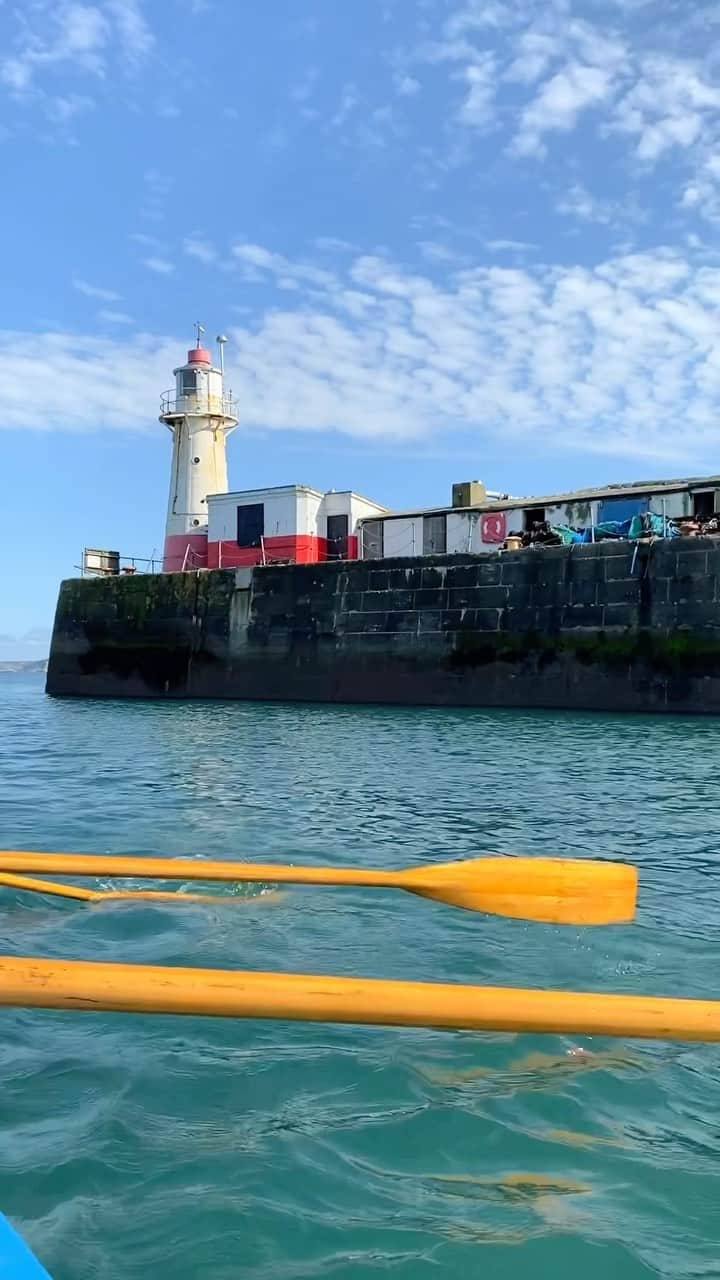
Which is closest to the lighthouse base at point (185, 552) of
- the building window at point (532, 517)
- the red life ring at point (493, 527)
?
the red life ring at point (493, 527)

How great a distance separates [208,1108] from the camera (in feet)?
11.0

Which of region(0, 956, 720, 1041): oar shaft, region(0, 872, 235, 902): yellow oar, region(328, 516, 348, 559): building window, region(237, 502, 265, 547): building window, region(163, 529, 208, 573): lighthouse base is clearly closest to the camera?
region(0, 956, 720, 1041): oar shaft

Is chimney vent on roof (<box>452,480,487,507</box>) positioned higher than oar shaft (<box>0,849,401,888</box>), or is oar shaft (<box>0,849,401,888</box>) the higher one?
chimney vent on roof (<box>452,480,487,507</box>)

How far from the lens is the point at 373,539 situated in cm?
2862

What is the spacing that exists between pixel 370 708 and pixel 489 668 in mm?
3111

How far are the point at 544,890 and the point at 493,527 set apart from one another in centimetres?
2191

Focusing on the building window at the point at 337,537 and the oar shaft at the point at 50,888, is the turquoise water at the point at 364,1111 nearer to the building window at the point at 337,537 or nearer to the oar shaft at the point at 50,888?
the oar shaft at the point at 50,888

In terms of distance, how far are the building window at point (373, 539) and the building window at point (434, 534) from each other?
6.18 feet

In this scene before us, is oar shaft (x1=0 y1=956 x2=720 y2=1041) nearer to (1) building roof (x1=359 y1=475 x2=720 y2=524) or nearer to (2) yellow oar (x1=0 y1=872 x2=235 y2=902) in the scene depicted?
(2) yellow oar (x1=0 y1=872 x2=235 y2=902)

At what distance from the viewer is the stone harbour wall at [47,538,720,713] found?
20078 millimetres

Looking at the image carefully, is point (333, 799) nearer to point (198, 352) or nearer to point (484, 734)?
point (484, 734)

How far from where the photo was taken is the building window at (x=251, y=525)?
96.9 feet

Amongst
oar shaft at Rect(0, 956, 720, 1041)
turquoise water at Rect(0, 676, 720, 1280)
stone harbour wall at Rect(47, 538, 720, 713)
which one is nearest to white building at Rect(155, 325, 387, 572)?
stone harbour wall at Rect(47, 538, 720, 713)

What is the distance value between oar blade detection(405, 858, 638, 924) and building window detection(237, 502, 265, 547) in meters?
25.3
